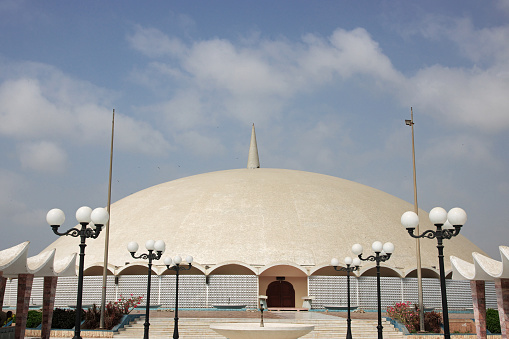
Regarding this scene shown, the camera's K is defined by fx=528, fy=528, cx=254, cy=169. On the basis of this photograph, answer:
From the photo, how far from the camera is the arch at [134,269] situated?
31.1 meters

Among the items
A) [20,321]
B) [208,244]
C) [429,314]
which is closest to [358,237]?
[208,244]

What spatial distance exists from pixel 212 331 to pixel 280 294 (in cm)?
1225

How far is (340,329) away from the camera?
21.6 m

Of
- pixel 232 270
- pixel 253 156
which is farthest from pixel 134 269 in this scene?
pixel 253 156

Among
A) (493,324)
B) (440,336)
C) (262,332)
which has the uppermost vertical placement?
(262,332)

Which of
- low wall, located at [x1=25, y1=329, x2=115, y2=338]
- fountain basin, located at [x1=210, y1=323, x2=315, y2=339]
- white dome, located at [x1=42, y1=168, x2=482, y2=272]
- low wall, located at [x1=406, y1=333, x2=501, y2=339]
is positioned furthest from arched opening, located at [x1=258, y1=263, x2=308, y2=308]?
fountain basin, located at [x1=210, y1=323, x2=315, y2=339]

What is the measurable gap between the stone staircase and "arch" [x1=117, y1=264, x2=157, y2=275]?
350 inches

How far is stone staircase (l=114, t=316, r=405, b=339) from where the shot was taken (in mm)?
20844

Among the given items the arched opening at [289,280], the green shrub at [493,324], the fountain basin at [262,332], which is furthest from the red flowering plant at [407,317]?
the fountain basin at [262,332]

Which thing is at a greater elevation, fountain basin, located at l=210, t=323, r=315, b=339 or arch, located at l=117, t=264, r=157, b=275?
arch, located at l=117, t=264, r=157, b=275

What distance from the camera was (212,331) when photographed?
20.9 m

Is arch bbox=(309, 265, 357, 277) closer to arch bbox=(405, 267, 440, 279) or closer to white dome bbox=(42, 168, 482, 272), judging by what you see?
white dome bbox=(42, 168, 482, 272)

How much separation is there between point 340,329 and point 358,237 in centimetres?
1226

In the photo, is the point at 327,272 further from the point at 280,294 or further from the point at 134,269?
the point at 134,269
